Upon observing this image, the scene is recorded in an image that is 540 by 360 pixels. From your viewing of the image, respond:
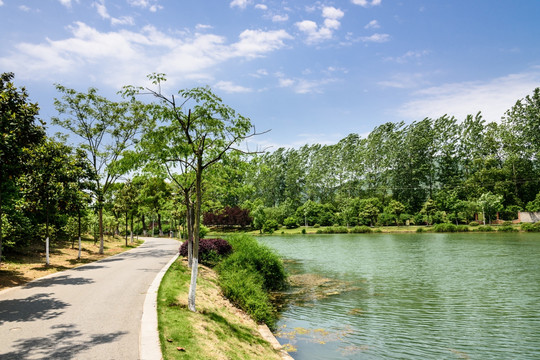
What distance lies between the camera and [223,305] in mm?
12555

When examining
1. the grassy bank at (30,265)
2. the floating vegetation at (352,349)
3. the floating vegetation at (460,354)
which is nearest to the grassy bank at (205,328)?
the floating vegetation at (352,349)

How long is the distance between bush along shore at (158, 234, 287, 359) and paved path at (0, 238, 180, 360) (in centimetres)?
86

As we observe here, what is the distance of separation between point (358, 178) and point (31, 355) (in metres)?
92.4

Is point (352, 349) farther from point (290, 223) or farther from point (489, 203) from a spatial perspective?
point (290, 223)

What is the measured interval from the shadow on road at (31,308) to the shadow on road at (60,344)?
1378 mm

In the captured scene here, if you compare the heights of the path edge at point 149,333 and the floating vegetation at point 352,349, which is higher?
the path edge at point 149,333

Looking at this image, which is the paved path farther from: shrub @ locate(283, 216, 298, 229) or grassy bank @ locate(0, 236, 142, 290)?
shrub @ locate(283, 216, 298, 229)

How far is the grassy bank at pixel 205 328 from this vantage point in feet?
23.4

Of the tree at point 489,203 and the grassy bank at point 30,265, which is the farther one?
the tree at point 489,203

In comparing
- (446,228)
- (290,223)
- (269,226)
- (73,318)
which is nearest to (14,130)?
(73,318)

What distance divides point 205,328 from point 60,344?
3.21 m

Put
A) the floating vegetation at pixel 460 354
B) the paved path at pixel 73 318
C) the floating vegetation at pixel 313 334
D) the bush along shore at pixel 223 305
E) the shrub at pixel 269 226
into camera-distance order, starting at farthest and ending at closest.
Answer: the shrub at pixel 269 226 < the floating vegetation at pixel 313 334 < the floating vegetation at pixel 460 354 < the bush along shore at pixel 223 305 < the paved path at pixel 73 318

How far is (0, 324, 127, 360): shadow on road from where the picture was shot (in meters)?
6.29

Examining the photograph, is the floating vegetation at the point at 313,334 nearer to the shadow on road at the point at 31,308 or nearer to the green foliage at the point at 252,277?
the green foliage at the point at 252,277
